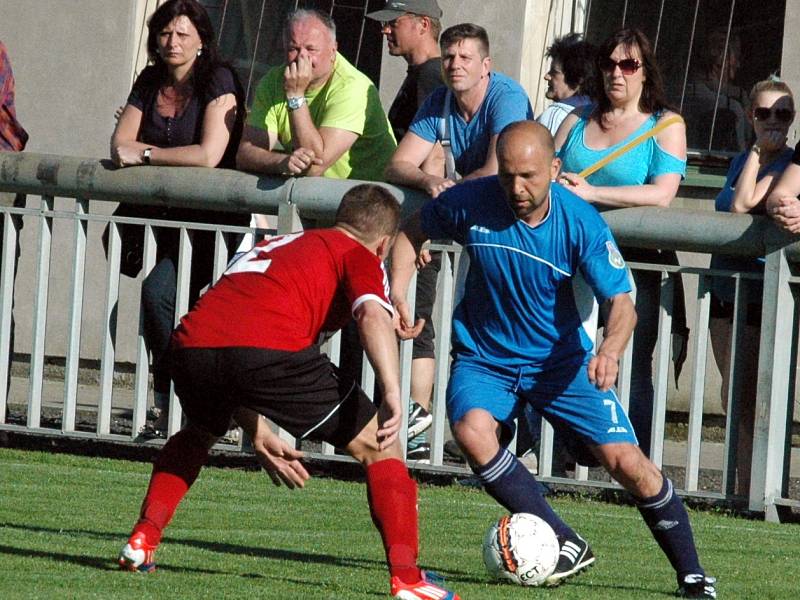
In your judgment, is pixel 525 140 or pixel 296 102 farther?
pixel 296 102

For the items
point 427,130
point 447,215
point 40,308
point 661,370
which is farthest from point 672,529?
point 40,308

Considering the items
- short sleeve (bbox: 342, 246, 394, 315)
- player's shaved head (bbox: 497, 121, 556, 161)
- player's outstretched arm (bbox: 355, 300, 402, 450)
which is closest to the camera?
player's outstretched arm (bbox: 355, 300, 402, 450)

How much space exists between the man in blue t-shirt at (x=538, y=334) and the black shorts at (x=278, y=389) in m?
0.53

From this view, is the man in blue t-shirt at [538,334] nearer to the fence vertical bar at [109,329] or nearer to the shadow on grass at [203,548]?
the shadow on grass at [203,548]

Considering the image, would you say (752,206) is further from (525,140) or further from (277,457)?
(277,457)

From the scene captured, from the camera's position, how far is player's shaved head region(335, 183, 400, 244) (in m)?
5.94

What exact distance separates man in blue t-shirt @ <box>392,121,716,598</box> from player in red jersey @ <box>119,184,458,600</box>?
516 millimetres

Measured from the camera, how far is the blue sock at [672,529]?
243 inches

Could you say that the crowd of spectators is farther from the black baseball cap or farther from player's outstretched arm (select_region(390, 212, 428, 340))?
player's outstretched arm (select_region(390, 212, 428, 340))

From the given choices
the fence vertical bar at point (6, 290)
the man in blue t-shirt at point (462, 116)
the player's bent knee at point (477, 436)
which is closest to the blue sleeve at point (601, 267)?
the player's bent knee at point (477, 436)

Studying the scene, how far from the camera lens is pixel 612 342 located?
603 cm

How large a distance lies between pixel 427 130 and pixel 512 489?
2.57 meters

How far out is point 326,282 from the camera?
591 centimetres

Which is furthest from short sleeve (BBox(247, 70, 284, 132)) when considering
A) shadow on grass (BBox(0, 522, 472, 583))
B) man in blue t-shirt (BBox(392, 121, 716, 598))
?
shadow on grass (BBox(0, 522, 472, 583))
